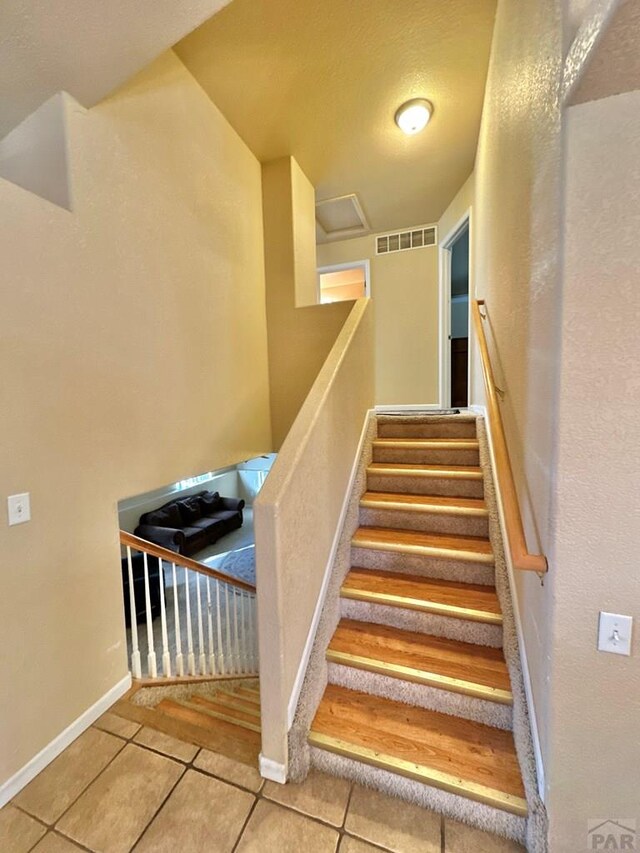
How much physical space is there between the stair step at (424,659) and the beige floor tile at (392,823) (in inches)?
15.1

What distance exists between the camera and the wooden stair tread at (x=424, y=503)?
80.4 inches

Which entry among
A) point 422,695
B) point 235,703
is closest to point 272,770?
point 422,695

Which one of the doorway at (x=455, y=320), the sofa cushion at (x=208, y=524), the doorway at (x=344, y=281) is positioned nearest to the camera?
the doorway at (x=455, y=320)

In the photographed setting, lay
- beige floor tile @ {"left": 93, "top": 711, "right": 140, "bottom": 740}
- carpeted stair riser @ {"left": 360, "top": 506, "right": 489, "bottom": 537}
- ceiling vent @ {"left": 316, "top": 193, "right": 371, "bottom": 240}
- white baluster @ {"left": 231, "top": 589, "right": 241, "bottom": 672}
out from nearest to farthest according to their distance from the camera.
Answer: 1. beige floor tile @ {"left": 93, "top": 711, "right": 140, "bottom": 740}
2. carpeted stair riser @ {"left": 360, "top": 506, "right": 489, "bottom": 537}
3. white baluster @ {"left": 231, "top": 589, "right": 241, "bottom": 672}
4. ceiling vent @ {"left": 316, "top": 193, "right": 371, "bottom": 240}

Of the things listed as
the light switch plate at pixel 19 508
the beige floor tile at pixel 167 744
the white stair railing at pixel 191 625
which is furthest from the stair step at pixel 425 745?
the light switch plate at pixel 19 508

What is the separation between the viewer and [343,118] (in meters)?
2.65

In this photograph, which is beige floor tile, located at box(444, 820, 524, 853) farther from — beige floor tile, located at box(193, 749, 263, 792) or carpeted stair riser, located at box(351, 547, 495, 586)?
carpeted stair riser, located at box(351, 547, 495, 586)

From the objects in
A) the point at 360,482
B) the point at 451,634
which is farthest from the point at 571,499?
the point at 360,482

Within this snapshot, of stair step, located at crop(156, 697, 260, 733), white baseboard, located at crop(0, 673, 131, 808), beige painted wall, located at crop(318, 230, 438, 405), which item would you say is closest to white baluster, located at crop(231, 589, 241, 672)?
stair step, located at crop(156, 697, 260, 733)

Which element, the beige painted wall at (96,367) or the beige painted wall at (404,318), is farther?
the beige painted wall at (404,318)

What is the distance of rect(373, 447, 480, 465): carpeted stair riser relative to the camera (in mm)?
2467

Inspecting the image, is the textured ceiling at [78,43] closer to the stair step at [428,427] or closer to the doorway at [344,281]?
the stair step at [428,427]

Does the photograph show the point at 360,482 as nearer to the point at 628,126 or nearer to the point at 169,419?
the point at 169,419

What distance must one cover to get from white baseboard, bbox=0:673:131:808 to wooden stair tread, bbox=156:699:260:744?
0.82 feet
